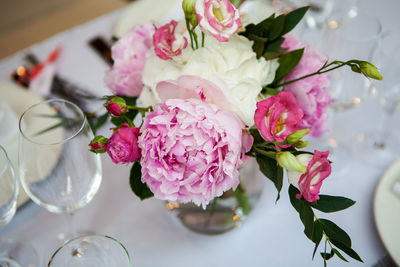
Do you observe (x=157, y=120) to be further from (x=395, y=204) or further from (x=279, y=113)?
(x=395, y=204)

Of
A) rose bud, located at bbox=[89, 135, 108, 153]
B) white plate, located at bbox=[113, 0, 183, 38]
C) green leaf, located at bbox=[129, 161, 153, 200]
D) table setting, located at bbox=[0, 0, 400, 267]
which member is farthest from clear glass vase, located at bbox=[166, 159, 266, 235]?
white plate, located at bbox=[113, 0, 183, 38]

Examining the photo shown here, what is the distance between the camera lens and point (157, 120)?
0.47 meters

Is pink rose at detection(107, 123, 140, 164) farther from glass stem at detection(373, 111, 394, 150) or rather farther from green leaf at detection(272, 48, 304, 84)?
glass stem at detection(373, 111, 394, 150)

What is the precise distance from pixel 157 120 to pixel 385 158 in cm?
58

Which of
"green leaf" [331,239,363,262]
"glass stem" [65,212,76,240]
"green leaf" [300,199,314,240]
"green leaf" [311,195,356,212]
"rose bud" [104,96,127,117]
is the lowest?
"glass stem" [65,212,76,240]

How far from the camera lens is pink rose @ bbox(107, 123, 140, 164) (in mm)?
479

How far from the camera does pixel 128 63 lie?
0.61m

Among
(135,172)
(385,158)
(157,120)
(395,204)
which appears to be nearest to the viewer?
(157,120)

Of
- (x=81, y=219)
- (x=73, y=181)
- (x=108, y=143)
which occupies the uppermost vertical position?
(x=108, y=143)

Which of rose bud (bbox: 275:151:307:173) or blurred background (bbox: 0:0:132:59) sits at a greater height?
rose bud (bbox: 275:151:307:173)

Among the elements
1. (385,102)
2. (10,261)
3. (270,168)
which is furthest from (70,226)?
(385,102)

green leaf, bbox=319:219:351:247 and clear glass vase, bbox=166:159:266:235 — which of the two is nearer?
green leaf, bbox=319:219:351:247

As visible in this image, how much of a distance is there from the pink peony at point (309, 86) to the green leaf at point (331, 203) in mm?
124

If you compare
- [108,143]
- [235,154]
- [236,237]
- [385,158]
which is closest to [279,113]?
[235,154]
